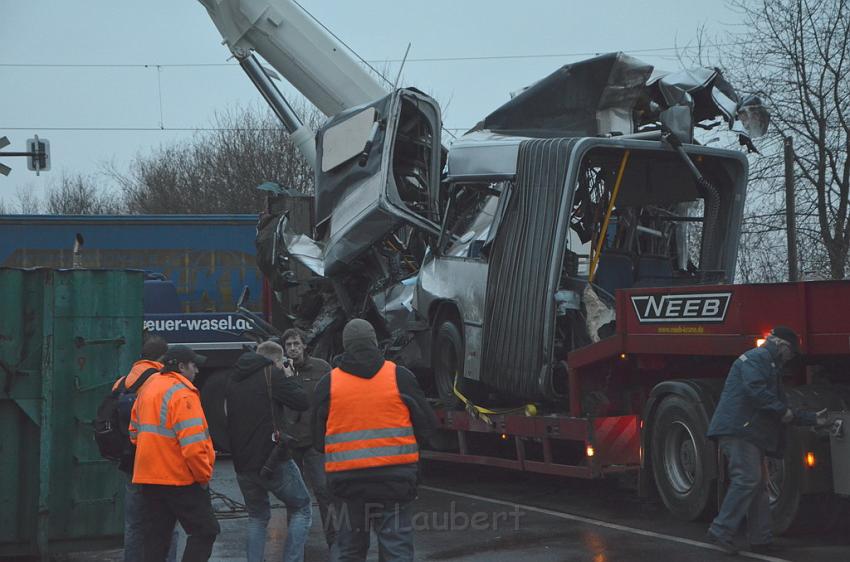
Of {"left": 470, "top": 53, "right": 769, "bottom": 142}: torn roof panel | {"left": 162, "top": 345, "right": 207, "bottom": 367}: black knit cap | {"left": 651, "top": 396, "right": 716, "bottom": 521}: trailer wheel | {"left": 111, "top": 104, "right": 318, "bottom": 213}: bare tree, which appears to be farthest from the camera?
{"left": 111, "top": 104, "right": 318, "bottom": 213}: bare tree

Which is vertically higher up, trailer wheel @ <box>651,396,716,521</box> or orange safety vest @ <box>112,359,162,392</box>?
orange safety vest @ <box>112,359,162,392</box>

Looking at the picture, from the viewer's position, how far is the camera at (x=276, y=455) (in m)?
7.45

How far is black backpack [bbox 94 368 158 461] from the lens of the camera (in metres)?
7.04

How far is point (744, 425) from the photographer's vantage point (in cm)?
847

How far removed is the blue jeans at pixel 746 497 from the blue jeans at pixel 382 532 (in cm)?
300

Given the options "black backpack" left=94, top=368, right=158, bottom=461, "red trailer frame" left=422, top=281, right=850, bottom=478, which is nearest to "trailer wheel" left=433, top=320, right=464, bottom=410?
"red trailer frame" left=422, top=281, right=850, bottom=478

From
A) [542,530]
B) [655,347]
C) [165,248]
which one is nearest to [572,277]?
[655,347]

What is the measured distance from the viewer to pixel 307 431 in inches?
324

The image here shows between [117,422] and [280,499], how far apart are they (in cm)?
119

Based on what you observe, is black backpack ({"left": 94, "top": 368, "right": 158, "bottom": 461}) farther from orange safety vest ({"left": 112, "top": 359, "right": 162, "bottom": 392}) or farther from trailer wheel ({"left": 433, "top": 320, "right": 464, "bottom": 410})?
trailer wheel ({"left": 433, "top": 320, "right": 464, "bottom": 410})

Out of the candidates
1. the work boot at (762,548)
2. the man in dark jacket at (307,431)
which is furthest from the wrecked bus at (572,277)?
the man in dark jacket at (307,431)

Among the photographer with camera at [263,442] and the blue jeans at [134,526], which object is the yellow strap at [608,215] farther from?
the blue jeans at [134,526]

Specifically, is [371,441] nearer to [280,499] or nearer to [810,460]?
[280,499]

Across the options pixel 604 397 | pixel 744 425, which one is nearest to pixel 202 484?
pixel 744 425
